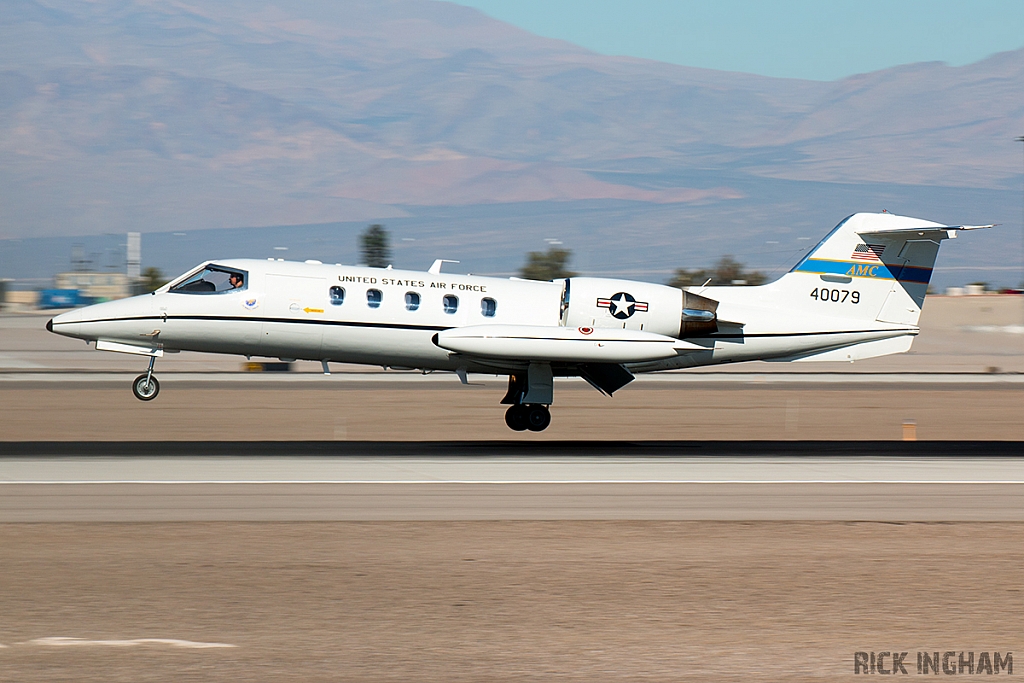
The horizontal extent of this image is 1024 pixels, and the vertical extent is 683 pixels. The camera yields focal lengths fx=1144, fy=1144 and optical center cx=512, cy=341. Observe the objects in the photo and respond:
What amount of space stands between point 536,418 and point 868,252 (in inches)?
332

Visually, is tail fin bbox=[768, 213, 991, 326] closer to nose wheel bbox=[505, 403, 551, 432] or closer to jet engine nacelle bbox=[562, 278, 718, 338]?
jet engine nacelle bbox=[562, 278, 718, 338]

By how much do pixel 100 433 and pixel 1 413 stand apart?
7.16 metres

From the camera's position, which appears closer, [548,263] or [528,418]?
[528,418]

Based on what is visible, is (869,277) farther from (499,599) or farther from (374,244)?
(374,244)

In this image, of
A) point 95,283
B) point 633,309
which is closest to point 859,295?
point 633,309

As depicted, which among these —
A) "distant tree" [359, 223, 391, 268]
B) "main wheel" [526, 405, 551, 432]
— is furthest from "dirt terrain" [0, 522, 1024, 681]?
"distant tree" [359, 223, 391, 268]

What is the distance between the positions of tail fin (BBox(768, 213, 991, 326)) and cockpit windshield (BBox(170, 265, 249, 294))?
38.7ft

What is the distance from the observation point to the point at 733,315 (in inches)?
1000

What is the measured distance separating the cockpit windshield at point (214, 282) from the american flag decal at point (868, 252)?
44.6ft

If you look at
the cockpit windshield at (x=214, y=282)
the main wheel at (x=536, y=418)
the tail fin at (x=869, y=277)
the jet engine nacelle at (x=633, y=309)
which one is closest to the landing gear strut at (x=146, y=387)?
the cockpit windshield at (x=214, y=282)

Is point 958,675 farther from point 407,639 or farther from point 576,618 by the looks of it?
point 407,639

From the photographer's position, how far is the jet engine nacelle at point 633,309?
80.6ft

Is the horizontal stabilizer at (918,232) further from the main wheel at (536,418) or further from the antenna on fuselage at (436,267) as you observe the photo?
the antenna on fuselage at (436,267)

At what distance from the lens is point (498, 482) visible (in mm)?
18375
